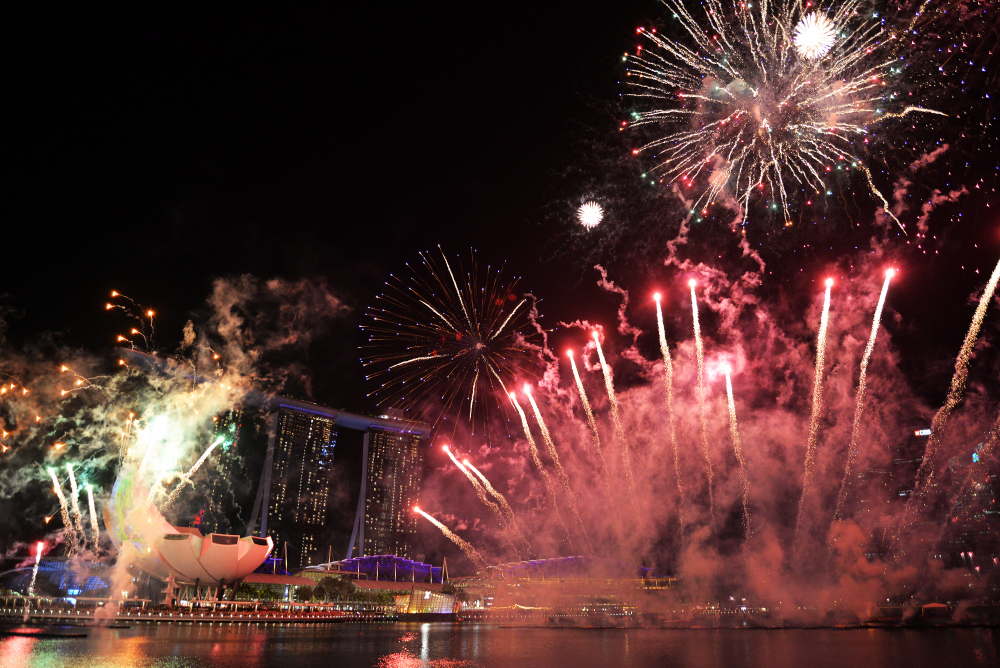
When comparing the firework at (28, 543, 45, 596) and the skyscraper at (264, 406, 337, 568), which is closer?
the firework at (28, 543, 45, 596)

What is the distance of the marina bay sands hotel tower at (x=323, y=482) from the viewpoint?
134 meters

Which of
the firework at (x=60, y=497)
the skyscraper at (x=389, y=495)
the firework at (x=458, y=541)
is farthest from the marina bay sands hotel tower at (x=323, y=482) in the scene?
the firework at (x=60, y=497)

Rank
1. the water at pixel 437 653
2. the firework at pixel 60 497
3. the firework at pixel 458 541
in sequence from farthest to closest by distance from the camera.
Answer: the firework at pixel 458 541
the firework at pixel 60 497
the water at pixel 437 653

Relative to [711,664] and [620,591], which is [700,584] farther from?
[711,664]

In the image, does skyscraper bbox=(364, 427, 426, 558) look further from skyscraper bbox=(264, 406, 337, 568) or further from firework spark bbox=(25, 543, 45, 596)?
firework spark bbox=(25, 543, 45, 596)

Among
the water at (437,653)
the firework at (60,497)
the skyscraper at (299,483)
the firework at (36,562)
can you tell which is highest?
the skyscraper at (299,483)

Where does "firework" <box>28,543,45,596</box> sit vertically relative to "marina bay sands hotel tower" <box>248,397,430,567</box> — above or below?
below

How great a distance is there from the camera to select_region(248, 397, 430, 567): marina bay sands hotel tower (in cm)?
13350

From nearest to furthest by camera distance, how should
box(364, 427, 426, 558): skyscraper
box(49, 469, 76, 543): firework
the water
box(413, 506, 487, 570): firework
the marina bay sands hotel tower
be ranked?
the water → box(49, 469, 76, 543): firework → box(413, 506, 487, 570): firework → the marina bay sands hotel tower → box(364, 427, 426, 558): skyscraper

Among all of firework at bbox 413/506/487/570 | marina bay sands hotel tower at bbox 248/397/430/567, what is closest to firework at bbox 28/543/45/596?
firework at bbox 413/506/487/570

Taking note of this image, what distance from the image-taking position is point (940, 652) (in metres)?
41.6

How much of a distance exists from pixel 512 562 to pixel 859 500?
49.2 metres

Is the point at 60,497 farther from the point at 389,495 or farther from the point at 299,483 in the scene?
the point at 389,495

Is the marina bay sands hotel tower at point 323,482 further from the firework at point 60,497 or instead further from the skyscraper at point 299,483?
the firework at point 60,497
